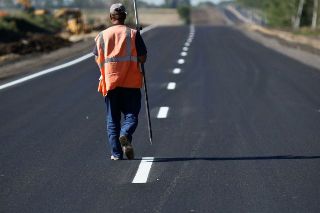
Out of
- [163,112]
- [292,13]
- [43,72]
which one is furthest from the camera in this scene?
[292,13]

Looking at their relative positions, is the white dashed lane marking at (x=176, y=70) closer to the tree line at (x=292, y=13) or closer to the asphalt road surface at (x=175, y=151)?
the asphalt road surface at (x=175, y=151)

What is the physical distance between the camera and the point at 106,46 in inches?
316

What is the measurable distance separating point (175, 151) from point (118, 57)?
4.78 ft

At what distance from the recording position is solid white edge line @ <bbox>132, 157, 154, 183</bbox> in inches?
283

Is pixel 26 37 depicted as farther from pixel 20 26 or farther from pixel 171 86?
pixel 171 86

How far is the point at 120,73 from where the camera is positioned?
8.10 m

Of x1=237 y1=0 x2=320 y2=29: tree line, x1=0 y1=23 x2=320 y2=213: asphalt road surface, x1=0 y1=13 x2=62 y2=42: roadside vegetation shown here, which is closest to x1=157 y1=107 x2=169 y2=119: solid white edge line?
x1=0 y1=23 x2=320 y2=213: asphalt road surface

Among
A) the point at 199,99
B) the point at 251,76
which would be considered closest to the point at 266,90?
the point at 199,99

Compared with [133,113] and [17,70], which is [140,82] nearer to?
[133,113]

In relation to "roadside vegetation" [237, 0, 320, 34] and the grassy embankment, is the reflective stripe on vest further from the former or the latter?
"roadside vegetation" [237, 0, 320, 34]

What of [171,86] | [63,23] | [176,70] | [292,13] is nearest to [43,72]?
[176,70]

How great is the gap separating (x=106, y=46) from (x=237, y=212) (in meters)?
2.95

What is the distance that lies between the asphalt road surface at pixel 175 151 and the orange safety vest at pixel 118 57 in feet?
3.12

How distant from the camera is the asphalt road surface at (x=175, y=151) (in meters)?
6.38
